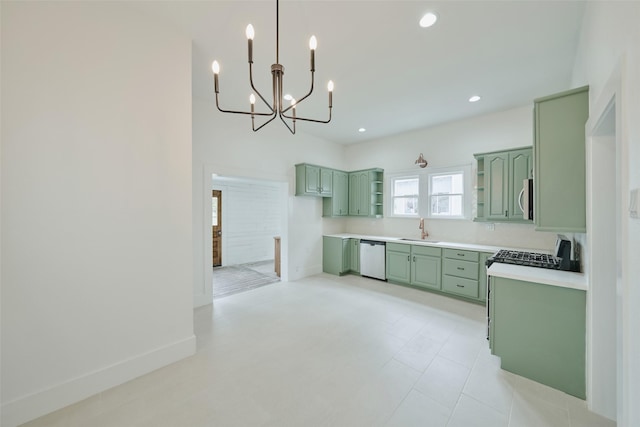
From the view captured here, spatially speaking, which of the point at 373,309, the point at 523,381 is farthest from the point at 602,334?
the point at 373,309

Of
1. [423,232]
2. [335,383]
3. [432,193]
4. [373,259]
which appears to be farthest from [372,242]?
[335,383]

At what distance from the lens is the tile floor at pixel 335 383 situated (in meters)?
1.67

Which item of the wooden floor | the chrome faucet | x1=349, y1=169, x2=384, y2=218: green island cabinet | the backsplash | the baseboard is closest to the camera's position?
the baseboard

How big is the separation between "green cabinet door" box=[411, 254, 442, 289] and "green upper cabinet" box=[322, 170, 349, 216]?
195 centimetres

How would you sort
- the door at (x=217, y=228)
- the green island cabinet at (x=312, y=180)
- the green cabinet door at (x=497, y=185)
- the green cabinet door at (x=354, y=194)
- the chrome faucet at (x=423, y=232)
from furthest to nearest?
1. the door at (x=217, y=228)
2. the green cabinet door at (x=354, y=194)
3. the green island cabinet at (x=312, y=180)
4. the chrome faucet at (x=423, y=232)
5. the green cabinet door at (x=497, y=185)

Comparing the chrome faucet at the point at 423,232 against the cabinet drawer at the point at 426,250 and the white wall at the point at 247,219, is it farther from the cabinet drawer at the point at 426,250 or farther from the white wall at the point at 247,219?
the white wall at the point at 247,219

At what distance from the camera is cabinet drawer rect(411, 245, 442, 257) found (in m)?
4.12

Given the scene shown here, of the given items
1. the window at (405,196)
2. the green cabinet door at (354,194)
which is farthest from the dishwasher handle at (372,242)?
the window at (405,196)

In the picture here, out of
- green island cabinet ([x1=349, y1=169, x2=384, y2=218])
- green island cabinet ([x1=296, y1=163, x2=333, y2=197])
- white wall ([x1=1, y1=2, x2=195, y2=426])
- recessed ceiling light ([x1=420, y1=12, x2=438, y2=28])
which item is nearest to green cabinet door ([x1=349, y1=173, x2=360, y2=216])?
green island cabinet ([x1=349, y1=169, x2=384, y2=218])

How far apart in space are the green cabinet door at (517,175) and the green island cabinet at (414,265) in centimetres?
120

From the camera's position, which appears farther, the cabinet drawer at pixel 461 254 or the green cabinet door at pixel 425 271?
the green cabinet door at pixel 425 271

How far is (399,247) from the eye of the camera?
4.59 metres

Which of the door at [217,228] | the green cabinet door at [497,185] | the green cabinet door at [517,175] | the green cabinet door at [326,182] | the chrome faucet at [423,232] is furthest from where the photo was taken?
the door at [217,228]

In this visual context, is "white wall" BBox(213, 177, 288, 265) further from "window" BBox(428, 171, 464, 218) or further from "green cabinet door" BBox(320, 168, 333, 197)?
"window" BBox(428, 171, 464, 218)
